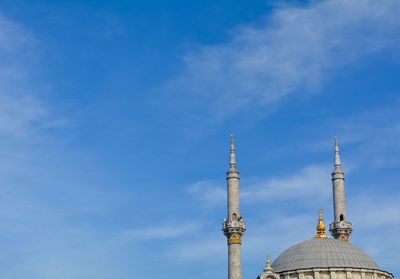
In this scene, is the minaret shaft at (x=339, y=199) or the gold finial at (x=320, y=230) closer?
the gold finial at (x=320, y=230)

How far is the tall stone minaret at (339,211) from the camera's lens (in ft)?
318

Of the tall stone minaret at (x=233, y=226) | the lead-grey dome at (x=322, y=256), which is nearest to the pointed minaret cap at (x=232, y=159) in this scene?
the tall stone minaret at (x=233, y=226)

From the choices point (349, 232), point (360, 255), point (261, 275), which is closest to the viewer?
point (261, 275)

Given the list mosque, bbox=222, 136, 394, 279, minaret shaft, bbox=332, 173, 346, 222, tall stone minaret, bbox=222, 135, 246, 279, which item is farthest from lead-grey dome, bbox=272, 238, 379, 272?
minaret shaft, bbox=332, 173, 346, 222

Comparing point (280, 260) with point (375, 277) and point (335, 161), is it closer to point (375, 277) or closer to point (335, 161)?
point (375, 277)

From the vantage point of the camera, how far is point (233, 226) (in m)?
87.0

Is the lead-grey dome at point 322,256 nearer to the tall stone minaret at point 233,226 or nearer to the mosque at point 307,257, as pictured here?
the mosque at point 307,257

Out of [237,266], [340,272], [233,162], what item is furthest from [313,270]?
[233,162]

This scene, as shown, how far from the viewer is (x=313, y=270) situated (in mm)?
82562

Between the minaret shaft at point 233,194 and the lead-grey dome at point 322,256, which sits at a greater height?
the minaret shaft at point 233,194

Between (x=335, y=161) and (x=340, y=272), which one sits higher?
(x=335, y=161)

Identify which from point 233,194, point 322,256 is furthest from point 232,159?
point 322,256

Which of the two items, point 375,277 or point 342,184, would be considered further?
point 342,184

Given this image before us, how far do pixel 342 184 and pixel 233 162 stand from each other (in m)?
15.7
